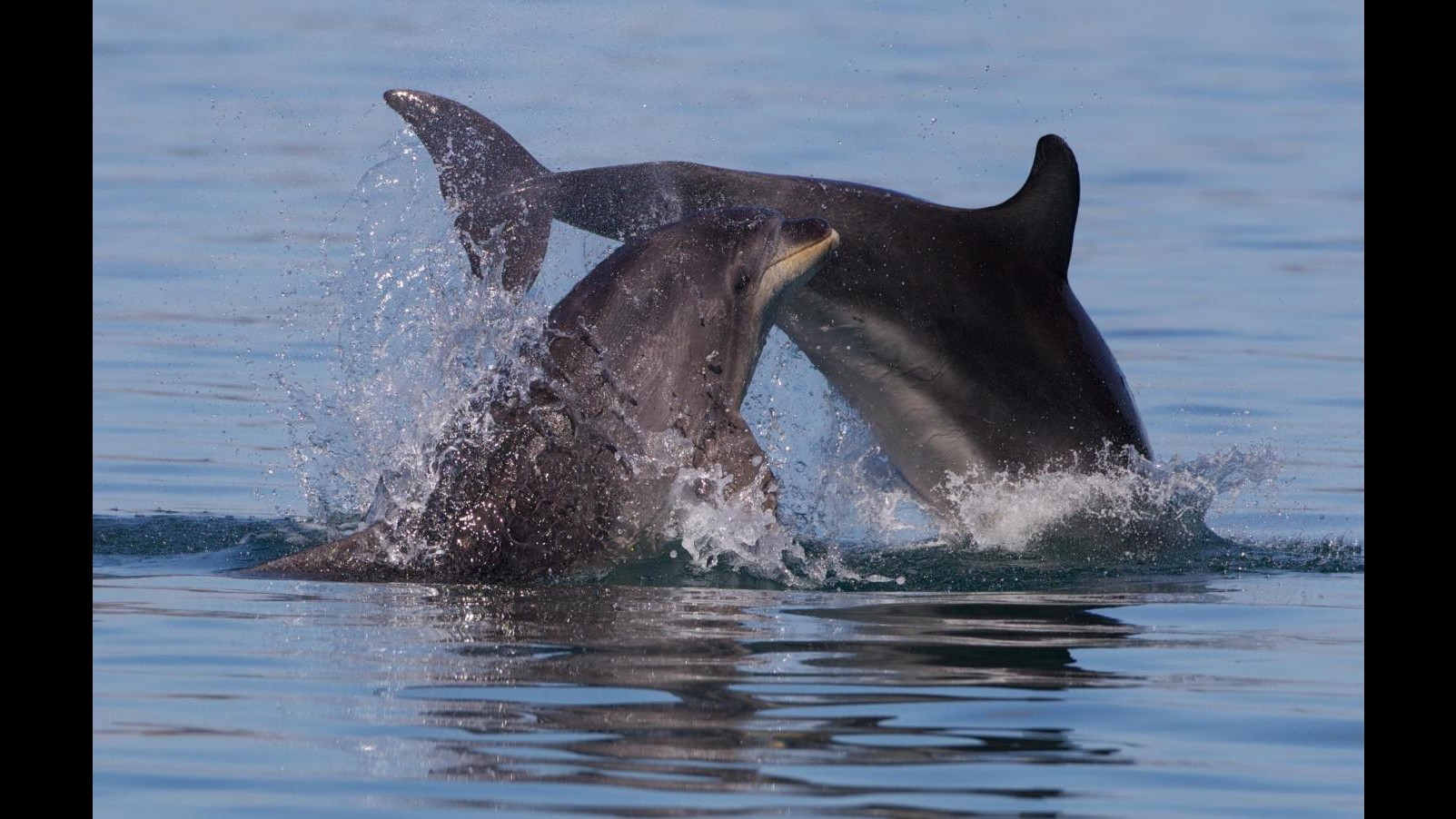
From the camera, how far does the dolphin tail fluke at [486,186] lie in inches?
514

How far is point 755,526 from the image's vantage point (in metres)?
11.8

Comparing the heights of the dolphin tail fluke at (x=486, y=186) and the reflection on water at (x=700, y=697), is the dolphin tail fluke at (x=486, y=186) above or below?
above

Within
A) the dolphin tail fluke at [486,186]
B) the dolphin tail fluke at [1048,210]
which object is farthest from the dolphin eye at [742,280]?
the dolphin tail fluke at [1048,210]

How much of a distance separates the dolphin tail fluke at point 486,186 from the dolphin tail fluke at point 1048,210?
2.57m

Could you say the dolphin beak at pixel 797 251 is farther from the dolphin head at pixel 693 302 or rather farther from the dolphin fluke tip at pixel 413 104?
the dolphin fluke tip at pixel 413 104

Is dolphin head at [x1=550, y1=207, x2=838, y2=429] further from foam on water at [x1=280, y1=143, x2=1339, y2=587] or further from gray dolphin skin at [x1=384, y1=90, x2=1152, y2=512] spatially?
gray dolphin skin at [x1=384, y1=90, x2=1152, y2=512]

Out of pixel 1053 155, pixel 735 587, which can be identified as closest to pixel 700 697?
pixel 735 587

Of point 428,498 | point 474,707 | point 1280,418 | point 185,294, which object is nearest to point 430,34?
point 185,294

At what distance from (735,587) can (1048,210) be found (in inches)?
125

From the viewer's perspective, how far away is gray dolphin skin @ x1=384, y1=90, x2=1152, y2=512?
1341 centimetres

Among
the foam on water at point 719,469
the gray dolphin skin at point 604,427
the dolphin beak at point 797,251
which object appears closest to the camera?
the gray dolphin skin at point 604,427

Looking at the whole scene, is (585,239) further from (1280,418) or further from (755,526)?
(1280,418)

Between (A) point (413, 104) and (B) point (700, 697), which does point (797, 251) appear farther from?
(B) point (700, 697)
